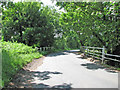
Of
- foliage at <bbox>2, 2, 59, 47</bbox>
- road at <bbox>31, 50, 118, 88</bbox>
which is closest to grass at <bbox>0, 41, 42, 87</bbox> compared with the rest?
road at <bbox>31, 50, 118, 88</bbox>

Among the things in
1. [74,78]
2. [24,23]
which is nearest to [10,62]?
[74,78]

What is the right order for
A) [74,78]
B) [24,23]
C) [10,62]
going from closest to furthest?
[74,78], [10,62], [24,23]

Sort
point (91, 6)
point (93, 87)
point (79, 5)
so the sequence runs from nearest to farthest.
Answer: point (93, 87) → point (91, 6) → point (79, 5)

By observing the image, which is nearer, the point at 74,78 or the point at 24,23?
the point at 74,78

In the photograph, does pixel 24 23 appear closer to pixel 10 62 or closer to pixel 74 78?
pixel 10 62

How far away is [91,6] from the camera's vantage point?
11039 mm

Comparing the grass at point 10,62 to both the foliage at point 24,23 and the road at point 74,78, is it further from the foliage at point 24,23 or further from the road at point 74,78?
the foliage at point 24,23

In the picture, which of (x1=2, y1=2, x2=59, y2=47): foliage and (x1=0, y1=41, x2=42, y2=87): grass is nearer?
(x1=0, y1=41, x2=42, y2=87): grass

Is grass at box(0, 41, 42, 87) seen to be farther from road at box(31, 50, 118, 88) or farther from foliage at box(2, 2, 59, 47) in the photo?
foliage at box(2, 2, 59, 47)

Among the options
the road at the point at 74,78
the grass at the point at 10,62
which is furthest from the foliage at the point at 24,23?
the road at the point at 74,78

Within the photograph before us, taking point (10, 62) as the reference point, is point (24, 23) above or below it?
above

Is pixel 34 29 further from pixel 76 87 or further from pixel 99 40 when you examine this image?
pixel 76 87

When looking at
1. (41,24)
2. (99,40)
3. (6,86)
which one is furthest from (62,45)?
(6,86)

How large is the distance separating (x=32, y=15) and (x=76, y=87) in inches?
931
